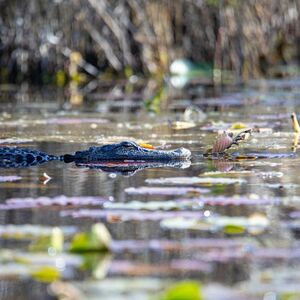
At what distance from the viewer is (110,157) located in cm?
694

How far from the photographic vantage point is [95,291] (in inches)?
141

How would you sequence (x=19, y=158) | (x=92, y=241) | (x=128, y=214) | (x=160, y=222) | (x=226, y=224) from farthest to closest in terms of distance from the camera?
(x=19, y=158) → (x=128, y=214) → (x=160, y=222) → (x=226, y=224) → (x=92, y=241)

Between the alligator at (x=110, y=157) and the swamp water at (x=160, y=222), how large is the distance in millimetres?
106

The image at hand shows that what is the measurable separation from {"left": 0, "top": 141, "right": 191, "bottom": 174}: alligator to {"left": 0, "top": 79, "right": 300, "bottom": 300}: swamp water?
106 millimetres

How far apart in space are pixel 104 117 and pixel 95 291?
22.8 feet

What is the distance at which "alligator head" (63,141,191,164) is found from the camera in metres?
6.87

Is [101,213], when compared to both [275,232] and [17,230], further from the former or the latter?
[275,232]

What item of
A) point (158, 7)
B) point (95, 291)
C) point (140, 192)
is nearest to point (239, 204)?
point (140, 192)

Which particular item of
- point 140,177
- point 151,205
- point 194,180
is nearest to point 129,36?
point 140,177

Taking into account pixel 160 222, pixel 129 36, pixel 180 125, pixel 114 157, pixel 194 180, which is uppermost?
pixel 129 36

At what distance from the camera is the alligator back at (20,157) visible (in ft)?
22.6

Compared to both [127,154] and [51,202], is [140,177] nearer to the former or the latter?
[127,154]

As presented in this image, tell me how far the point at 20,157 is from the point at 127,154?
64cm

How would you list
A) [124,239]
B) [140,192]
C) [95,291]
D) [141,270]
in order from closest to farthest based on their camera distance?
[95,291]
[141,270]
[124,239]
[140,192]
